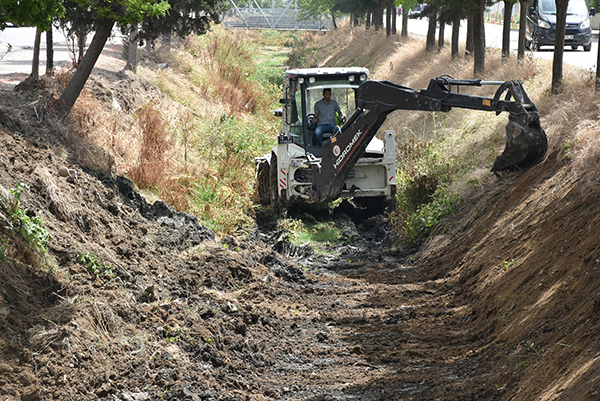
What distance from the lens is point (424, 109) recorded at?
858 cm

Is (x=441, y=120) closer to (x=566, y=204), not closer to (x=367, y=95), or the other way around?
(x=367, y=95)

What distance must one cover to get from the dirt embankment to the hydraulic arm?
40 centimetres

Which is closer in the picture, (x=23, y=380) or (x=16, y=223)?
(x=23, y=380)

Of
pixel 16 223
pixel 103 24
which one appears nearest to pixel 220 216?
pixel 103 24

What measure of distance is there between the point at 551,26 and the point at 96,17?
1836 centimetres

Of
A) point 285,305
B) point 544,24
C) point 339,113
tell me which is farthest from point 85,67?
point 544,24

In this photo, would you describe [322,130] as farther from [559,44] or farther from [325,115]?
[559,44]

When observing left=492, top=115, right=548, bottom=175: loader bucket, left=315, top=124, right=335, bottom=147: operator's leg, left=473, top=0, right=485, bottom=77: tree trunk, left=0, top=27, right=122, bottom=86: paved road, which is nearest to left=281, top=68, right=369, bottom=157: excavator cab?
left=315, top=124, right=335, bottom=147: operator's leg

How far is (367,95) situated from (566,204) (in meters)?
3.66

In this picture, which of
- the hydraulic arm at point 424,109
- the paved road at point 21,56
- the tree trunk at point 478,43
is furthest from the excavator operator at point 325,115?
the tree trunk at point 478,43

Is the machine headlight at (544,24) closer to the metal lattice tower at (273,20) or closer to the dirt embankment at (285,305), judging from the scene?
the dirt embankment at (285,305)

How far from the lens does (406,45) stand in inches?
1134

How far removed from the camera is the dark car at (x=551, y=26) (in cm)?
2316

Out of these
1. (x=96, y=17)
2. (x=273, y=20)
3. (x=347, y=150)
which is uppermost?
(x=273, y=20)
